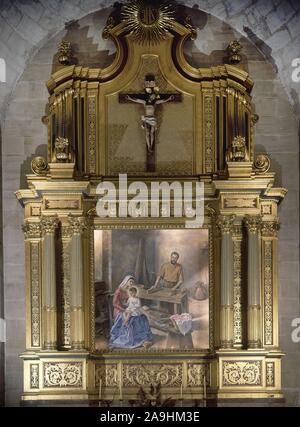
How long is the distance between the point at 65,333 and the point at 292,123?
5.21 m

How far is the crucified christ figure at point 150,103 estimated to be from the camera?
24078mm

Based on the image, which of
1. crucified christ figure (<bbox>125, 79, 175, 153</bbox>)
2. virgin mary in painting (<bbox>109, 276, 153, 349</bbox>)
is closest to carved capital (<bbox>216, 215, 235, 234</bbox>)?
crucified christ figure (<bbox>125, 79, 175, 153</bbox>)

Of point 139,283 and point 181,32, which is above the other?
point 181,32

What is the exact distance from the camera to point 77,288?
23531mm

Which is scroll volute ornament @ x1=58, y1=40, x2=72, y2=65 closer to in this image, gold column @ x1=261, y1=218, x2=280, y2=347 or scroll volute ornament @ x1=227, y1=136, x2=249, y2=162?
scroll volute ornament @ x1=227, y1=136, x2=249, y2=162

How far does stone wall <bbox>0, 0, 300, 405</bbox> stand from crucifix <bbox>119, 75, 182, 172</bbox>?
79 cm

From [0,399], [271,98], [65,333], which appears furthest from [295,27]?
[0,399]

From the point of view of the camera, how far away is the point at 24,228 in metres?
23.9

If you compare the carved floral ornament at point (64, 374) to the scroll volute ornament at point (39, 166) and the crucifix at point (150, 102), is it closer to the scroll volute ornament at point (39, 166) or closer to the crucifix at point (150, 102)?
the scroll volute ornament at point (39, 166)

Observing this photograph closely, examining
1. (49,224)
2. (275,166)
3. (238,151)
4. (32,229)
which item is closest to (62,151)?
(49,224)

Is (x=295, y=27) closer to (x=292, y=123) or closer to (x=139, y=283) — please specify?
(x=292, y=123)

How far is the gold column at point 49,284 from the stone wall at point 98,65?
0.74 m

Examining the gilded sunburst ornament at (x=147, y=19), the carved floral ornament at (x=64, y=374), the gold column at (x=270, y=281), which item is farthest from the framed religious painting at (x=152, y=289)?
the gilded sunburst ornament at (x=147, y=19)

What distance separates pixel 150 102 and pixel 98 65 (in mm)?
1170
